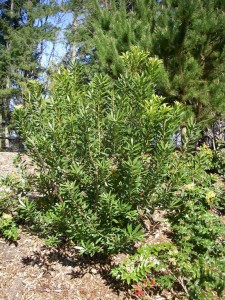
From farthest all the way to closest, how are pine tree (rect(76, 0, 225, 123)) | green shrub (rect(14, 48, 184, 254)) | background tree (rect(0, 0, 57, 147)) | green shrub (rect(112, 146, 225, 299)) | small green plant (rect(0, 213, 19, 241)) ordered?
background tree (rect(0, 0, 57, 147)) → pine tree (rect(76, 0, 225, 123)) → small green plant (rect(0, 213, 19, 241)) → green shrub (rect(112, 146, 225, 299)) → green shrub (rect(14, 48, 184, 254))

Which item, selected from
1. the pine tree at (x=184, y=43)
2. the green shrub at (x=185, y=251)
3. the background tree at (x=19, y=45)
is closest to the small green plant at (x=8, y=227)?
the green shrub at (x=185, y=251)

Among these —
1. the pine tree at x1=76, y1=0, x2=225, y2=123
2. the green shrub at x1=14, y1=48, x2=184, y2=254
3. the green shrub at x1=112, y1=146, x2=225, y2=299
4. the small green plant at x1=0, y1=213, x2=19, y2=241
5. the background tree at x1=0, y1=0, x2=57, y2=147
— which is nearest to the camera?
the green shrub at x1=14, y1=48, x2=184, y2=254

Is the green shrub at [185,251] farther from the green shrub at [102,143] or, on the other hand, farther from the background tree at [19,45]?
the background tree at [19,45]

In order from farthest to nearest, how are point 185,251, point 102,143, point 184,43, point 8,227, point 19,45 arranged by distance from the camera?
point 19,45
point 184,43
point 8,227
point 185,251
point 102,143

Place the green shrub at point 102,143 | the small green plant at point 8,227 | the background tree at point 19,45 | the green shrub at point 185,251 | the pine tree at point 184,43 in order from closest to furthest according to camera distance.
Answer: the green shrub at point 102,143, the green shrub at point 185,251, the small green plant at point 8,227, the pine tree at point 184,43, the background tree at point 19,45

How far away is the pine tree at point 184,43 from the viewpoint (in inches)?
153

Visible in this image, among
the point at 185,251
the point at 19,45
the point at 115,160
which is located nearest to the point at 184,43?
the point at 115,160

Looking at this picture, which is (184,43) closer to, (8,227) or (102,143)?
(102,143)

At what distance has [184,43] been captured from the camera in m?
3.96

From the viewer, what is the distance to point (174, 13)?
3.93m

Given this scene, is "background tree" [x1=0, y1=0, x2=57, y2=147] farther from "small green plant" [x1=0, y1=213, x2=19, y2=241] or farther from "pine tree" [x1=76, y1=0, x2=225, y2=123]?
"small green plant" [x1=0, y1=213, x2=19, y2=241]

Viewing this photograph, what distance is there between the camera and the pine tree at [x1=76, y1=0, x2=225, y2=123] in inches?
153

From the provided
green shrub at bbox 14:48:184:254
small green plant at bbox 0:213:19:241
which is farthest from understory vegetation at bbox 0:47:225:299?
small green plant at bbox 0:213:19:241

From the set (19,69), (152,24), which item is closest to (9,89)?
(19,69)
